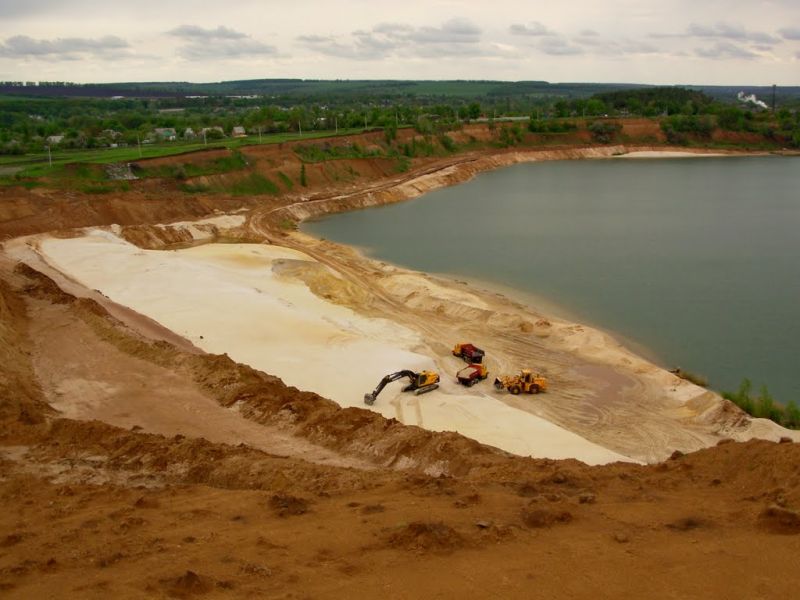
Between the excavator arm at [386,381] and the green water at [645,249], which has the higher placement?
the green water at [645,249]

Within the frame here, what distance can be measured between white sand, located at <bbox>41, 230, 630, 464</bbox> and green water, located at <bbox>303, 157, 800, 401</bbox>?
32.6 feet

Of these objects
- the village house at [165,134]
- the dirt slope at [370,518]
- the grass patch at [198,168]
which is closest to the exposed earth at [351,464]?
the dirt slope at [370,518]

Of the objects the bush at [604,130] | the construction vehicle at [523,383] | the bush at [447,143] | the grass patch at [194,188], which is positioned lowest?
the construction vehicle at [523,383]

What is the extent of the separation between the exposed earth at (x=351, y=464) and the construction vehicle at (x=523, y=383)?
0.84m

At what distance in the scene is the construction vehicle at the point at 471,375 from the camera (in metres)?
28.3

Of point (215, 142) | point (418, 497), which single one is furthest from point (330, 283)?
point (215, 142)

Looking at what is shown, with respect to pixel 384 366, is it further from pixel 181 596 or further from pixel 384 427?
pixel 181 596

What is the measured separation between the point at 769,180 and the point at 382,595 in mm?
89979

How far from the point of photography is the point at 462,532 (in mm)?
12766

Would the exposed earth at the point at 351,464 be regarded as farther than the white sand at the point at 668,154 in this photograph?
No

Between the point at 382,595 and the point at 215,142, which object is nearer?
the point at 382,595

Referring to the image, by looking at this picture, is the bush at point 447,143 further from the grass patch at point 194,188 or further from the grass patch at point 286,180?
the grass patch at point 194,188

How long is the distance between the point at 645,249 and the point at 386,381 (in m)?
31.8

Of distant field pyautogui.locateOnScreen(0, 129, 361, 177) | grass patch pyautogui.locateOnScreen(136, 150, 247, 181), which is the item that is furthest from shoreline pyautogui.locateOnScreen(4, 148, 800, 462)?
distant field pyautogui.locateOnScreen(0, 129, 361, 177)
